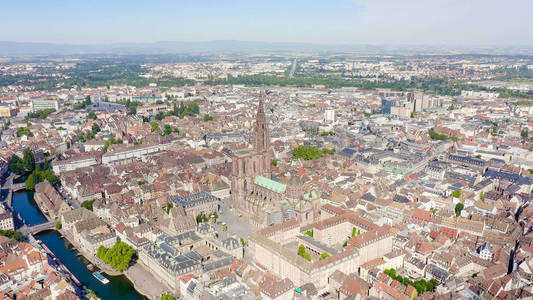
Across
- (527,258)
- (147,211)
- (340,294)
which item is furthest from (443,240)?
(147,211)

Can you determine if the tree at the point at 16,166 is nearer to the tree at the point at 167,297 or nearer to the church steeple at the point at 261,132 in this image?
the church steeple at the point at 261,132

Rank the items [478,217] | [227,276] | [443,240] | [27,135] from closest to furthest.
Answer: [227,276]
[443,240]
[478,217]
[27,135]

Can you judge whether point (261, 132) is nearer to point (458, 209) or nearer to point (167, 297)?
point (167, 297)

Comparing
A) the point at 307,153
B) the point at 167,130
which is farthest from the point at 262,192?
the point at 167,130

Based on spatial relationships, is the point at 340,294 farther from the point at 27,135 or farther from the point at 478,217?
the point at 27,135

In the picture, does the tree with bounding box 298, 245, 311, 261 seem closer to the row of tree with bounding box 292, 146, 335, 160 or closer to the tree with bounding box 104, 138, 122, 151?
the row of tree with bounding box 292, 146, 335, 160

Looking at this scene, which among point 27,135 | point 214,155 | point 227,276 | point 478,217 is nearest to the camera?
point 227,276

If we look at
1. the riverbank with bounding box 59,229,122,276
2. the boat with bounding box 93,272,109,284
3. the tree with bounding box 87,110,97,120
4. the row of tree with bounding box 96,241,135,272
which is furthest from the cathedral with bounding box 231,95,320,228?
the tree with bounding box 87,110,97,120
